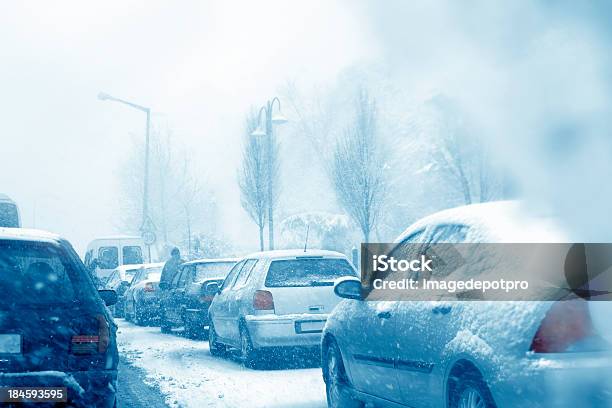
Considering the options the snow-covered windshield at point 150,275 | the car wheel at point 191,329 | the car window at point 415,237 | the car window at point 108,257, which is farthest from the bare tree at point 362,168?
the car window at point 415,237

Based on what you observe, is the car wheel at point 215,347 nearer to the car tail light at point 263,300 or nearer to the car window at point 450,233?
the car tail light at point 263,300

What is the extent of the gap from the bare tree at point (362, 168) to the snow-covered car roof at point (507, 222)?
85.7ft

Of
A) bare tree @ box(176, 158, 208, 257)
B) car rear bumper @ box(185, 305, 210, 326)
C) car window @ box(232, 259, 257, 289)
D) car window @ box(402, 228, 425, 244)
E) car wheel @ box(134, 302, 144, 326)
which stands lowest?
car wheel @ box(134, 302, 144, 326)

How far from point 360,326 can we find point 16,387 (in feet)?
8.09

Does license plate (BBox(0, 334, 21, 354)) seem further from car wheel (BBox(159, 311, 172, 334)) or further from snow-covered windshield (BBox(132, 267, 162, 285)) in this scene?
snow-covered windshield (BBox(132, 267, 162, 285))

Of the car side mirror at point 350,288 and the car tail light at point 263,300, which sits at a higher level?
the car side mirror at point 350,288

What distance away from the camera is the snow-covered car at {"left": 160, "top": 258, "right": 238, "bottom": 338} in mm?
14984

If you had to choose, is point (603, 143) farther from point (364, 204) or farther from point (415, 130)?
point (415, 130)

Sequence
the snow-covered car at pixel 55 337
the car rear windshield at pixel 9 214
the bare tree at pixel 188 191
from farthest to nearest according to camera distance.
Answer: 1. the bare tree at pixel 188 191
2. the car rear windshield at pixel 9 214
3. the snow-covered car at pixel 55 337

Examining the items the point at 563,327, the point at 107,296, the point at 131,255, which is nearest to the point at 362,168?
the point at 131,255

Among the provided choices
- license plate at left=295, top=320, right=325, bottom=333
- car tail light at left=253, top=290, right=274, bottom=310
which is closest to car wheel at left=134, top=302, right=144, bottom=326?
car tail light at left=253, top=290, right=274, bottom=310

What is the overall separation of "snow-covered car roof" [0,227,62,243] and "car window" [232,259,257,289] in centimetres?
560

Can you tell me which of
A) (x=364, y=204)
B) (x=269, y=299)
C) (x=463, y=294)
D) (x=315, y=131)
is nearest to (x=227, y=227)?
(x=315, y=131)

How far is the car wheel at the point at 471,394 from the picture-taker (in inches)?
178
